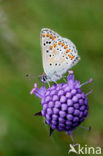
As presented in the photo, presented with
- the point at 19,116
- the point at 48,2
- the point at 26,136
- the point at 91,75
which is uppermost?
the point at 48,2

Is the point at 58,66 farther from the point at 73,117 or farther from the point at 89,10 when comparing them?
the point at 89,10

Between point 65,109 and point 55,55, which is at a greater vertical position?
point 55,55

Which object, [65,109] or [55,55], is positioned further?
[55,55]

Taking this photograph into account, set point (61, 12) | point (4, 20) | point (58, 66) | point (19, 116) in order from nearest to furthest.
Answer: point (58, 66), point (19, 116), point (4, 20), point (61, 12)

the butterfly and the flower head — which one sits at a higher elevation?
the butterfly

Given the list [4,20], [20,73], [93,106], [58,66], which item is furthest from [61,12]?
[58,66]

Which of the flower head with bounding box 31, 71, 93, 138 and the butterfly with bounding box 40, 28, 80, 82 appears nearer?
the flower head with bounding box 31, 71, 93, 138

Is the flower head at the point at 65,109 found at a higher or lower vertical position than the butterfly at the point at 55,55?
lower

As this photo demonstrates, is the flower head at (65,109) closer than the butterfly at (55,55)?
Yes
